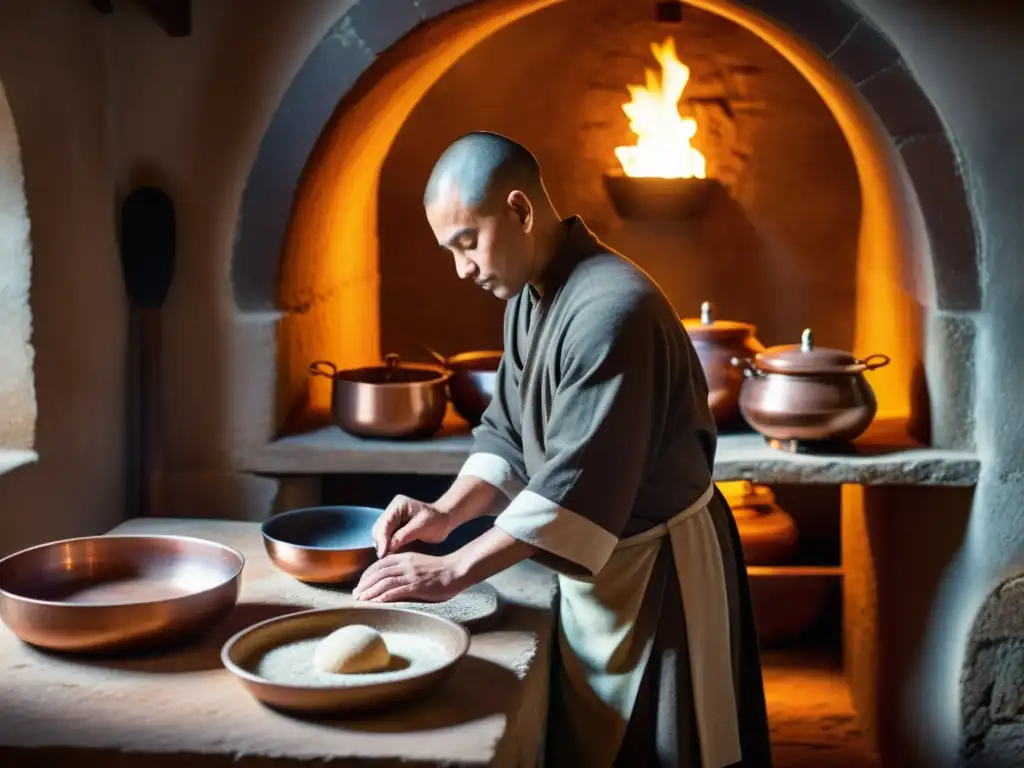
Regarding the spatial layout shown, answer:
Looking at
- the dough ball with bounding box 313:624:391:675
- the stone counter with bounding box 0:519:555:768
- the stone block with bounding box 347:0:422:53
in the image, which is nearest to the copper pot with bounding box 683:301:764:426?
the stone block with bounding box 347:0:422:53

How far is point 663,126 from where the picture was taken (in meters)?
4.32

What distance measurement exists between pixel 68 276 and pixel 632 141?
214cm

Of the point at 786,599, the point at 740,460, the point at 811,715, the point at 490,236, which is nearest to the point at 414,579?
the point at 490,236

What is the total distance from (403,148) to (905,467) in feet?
7.12

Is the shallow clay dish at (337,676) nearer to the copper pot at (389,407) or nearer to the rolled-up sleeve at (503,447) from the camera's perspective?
the rolled-up sleeve at (503,447)

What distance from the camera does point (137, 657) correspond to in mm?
2068

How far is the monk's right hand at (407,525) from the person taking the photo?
91.6 inches

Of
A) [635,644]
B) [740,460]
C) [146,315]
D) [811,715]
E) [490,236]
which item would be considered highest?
[490,236]

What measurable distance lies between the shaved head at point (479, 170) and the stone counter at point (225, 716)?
0.76 meters

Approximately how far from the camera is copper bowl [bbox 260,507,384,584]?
2.35 metres

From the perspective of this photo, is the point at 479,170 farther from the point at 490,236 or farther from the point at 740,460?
the point at 740,460

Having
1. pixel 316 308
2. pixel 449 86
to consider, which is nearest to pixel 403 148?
pixel 449 86

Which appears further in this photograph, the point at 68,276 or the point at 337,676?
the point at 68,276

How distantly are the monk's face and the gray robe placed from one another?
0.10 m
